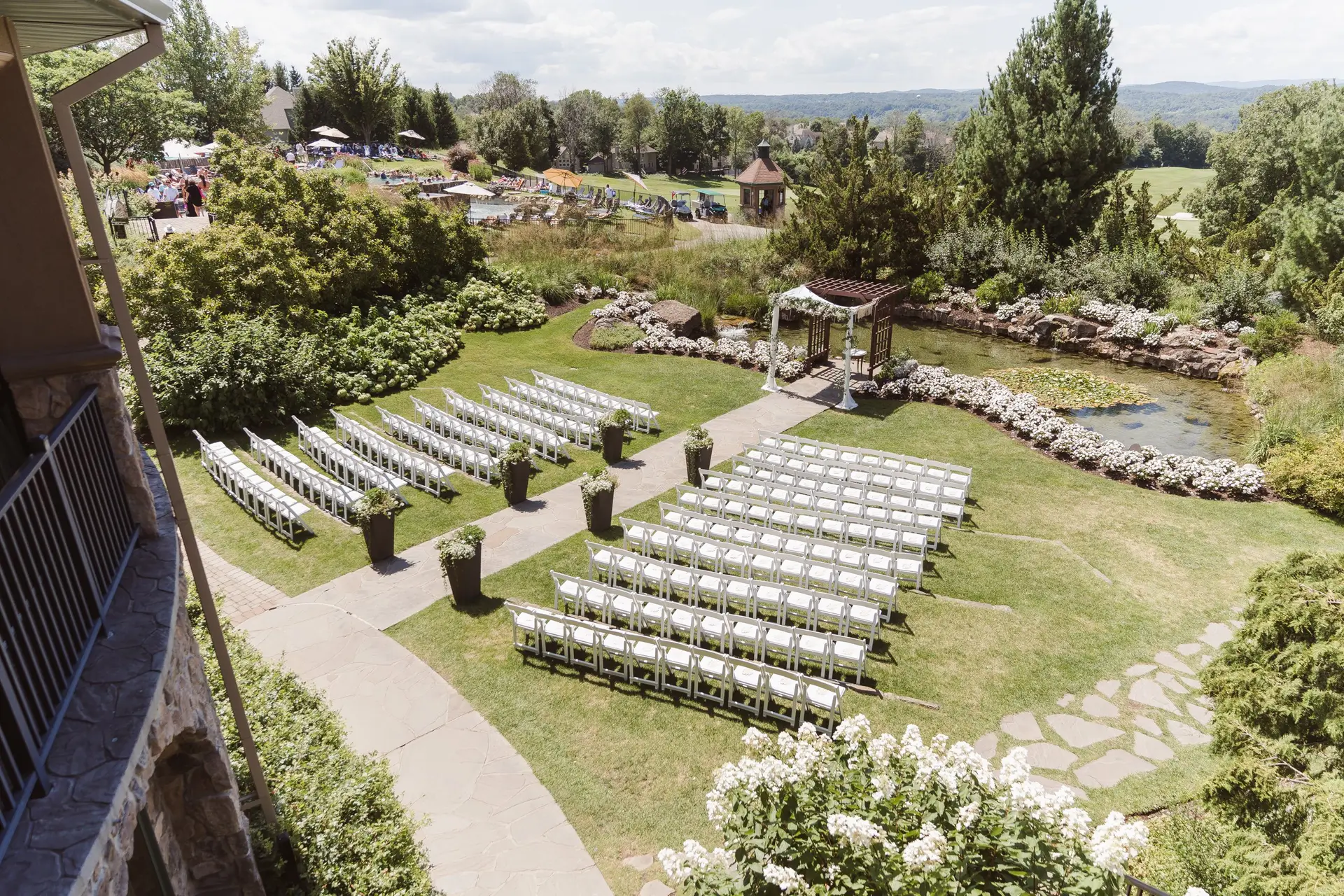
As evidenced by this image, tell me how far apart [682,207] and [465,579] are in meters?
45.3

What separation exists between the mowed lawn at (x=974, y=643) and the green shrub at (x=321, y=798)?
167 cm

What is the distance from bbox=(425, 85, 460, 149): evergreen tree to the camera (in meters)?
70.7

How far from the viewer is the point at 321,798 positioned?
6180 mm

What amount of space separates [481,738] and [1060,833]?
18.4ft

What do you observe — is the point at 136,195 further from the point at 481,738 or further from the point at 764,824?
the point at 764,824

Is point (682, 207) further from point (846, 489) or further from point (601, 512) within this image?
point (601, 512)

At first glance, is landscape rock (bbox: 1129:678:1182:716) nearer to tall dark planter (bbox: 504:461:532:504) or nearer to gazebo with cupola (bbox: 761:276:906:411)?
tall dark planter (bbox: 504:461:532:504)

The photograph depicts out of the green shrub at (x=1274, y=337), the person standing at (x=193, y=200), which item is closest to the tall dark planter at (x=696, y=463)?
the green shrub at (x=1274, y=337)

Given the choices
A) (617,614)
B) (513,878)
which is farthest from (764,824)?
→ (617,614)

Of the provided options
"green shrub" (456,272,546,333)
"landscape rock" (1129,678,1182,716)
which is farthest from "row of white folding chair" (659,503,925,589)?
"green shrub" (456,272,546,333)

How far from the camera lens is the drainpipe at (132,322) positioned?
4125 millimetres

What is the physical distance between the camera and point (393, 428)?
15805mm

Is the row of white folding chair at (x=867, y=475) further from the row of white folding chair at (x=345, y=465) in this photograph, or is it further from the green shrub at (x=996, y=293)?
the green shrub at (x=996, y=293)

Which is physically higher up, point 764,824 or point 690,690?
point 764,824
